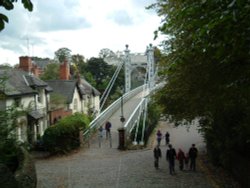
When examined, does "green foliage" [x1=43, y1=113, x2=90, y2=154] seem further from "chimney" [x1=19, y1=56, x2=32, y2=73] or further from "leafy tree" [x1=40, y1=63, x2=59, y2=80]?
"leafy tree" [x1=40, y1=63, x2=59, y2=80]

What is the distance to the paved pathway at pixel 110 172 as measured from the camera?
19984 mm

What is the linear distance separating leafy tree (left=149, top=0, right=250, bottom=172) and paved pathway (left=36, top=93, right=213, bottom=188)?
268 centimetres

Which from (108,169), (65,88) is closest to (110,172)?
(108,169)

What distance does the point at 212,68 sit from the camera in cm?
1302

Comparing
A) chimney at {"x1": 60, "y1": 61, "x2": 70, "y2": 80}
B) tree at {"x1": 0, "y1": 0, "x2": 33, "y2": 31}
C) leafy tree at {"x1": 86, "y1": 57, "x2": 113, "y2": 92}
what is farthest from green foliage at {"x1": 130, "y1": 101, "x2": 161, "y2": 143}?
leafy tree at {"x1": 86, "y1": 57, "x2": 113, "y2": 92}

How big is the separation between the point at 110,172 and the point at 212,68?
11.7m

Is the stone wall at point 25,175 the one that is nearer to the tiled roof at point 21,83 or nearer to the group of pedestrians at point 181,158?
the group of pedestrians at point 181,158

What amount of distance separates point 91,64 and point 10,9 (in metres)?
85.5

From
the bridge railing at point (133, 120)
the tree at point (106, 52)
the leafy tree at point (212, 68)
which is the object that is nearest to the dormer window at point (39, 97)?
the bridge railing at point (133, 120)

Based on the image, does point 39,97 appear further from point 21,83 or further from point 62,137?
point 62,137

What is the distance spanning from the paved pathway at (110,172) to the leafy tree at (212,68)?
2683 millimetres

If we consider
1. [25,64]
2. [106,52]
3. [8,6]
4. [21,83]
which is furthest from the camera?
[106,52]

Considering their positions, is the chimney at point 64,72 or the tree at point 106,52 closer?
the chimney at point 64,72

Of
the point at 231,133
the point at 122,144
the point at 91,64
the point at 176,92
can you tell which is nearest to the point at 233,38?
the point at 231,133
